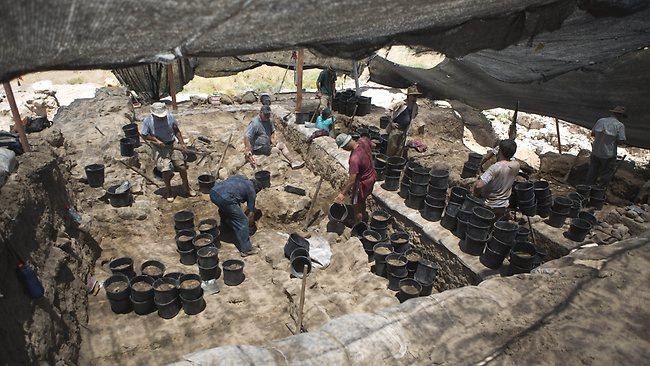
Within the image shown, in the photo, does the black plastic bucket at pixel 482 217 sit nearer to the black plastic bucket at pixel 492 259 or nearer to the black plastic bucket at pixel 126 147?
the black plastic bucket at pixel 492 259

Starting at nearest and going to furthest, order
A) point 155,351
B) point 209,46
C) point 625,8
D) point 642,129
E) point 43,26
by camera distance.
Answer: point 43,26 → point 209,46 → point 625,8 → point 155,351 → point 642,129

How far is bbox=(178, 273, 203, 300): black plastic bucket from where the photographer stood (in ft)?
16.7

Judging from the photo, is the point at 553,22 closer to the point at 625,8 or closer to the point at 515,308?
the point at 625,8

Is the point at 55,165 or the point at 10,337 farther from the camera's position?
the point at 55,165

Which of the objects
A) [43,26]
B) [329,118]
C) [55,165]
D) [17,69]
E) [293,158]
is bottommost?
[293,158]

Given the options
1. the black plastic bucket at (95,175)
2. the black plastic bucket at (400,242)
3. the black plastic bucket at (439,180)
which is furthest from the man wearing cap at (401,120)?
the black plastic bucket at (95,175)

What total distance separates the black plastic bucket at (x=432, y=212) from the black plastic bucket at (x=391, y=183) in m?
1.02

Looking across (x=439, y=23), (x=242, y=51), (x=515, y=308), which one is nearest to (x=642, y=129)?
(x=515, y=308)

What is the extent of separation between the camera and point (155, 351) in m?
4.61

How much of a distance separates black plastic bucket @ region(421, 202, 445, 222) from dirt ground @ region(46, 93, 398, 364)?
1.20m

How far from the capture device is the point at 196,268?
6180 millimetres

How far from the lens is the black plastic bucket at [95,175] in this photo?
25.1 feet

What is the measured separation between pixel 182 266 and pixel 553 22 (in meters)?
5.57

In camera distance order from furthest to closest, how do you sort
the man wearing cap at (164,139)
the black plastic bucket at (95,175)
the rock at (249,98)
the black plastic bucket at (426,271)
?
the rock at (249,98) < the black plastic bucket at (95,175) < the man wearing cap at (164,139) < the black plastic bucket at (426,271)
